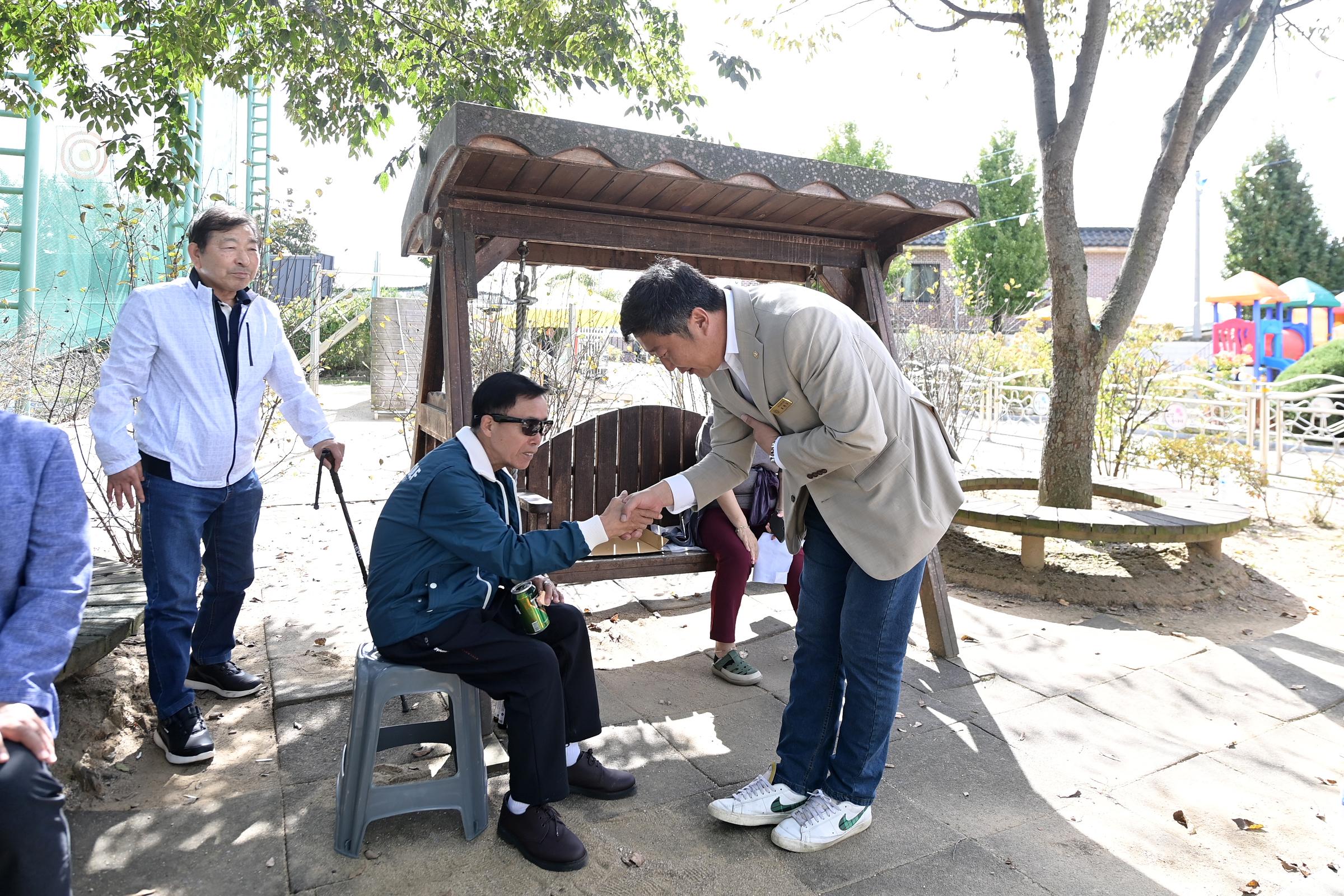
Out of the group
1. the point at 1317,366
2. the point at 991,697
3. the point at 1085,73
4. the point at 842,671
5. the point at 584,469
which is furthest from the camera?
the point at 1317,366

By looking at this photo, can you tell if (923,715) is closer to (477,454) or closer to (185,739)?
(477,454)

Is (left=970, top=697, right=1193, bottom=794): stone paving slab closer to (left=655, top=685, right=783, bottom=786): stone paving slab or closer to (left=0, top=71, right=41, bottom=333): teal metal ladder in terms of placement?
(left=655, top=685, right=783, bottom=786): stone paving slab

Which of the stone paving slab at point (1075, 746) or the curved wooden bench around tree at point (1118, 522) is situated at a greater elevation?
Answer: the curved wooden bench around tree at point (1118, 522)

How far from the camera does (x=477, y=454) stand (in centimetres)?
259

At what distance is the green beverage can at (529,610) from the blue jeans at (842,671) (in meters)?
0.83

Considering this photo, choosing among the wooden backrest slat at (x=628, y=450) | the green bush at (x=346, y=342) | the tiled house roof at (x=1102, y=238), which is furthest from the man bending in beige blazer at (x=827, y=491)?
the tiled house roof at (x=1102, y=238)

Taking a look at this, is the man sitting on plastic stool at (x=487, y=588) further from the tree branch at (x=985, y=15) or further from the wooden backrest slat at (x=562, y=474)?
the tree branch at (x=985, y=15)

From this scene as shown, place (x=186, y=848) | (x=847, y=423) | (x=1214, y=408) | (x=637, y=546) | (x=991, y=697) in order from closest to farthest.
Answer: (x=847, y=423), (x=186, y=848), (x=991, y=697), (x=637, y=546), (x=1214, y=408)

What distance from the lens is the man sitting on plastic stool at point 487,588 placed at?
2426 mm

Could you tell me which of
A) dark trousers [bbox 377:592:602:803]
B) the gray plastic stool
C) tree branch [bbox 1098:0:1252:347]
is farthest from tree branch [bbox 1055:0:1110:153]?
the gray plastic stool

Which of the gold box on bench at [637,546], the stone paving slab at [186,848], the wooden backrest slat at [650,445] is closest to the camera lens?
the stone paving slab at [186,848]

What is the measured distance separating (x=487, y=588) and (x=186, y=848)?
1.13 metres

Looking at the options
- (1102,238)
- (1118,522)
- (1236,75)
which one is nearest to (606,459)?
(1118,522)

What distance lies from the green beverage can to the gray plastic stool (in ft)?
0.83
